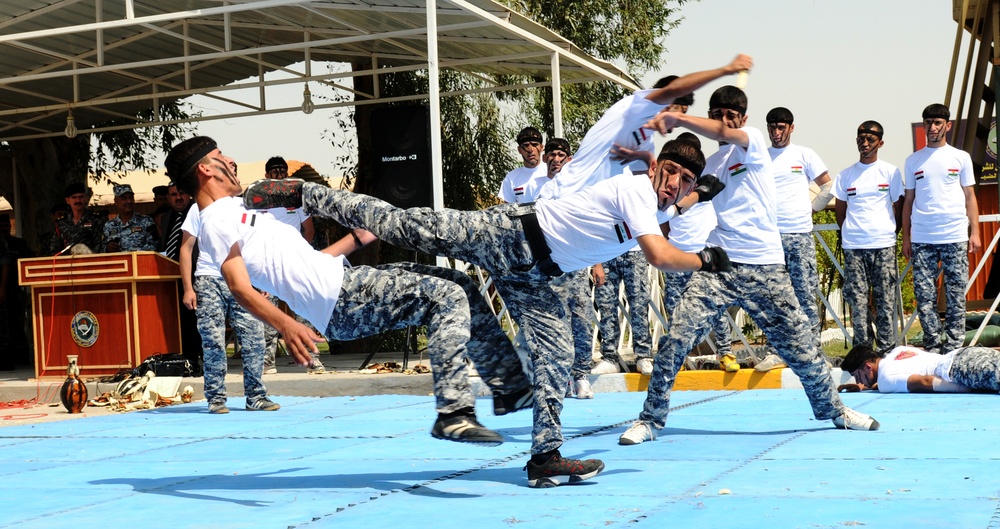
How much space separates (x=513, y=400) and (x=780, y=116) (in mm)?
5222

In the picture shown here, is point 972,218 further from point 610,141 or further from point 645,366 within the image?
point 610,141

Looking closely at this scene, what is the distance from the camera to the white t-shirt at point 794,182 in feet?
29.8

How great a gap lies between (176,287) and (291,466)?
610 cm

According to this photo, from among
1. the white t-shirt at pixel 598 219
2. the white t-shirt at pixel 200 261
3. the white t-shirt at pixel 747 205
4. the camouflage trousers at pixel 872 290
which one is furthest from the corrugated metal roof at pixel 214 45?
the white t-shirt at pixel 598 219

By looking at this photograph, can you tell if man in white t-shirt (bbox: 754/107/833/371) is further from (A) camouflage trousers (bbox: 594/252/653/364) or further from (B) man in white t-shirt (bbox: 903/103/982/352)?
(A) camouflage trousers (bbox: 594/252/653/364)

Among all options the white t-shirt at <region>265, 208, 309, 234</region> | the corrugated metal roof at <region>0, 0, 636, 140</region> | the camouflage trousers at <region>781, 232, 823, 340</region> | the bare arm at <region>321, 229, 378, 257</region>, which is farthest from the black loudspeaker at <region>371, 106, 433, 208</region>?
the bare arm at <region>321, 229, 378, 257</region>

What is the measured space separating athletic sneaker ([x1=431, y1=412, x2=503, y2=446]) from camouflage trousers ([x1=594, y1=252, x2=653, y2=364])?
5.16 meters

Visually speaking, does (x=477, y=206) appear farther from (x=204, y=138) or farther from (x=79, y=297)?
(x=204, y=138)

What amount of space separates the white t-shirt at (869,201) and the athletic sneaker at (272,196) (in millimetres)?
5970

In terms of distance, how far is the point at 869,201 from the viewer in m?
9.47

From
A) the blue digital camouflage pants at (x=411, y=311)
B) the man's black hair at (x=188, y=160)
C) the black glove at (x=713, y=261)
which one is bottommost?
the blue digital camouflage pants at (x=411, y=311)

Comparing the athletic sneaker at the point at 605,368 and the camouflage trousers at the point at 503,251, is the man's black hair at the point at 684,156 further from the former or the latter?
the athletic sneaker at the point at 605,368

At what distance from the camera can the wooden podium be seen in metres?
11.1

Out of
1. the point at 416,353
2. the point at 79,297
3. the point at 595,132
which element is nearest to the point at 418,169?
the point at 416,353
